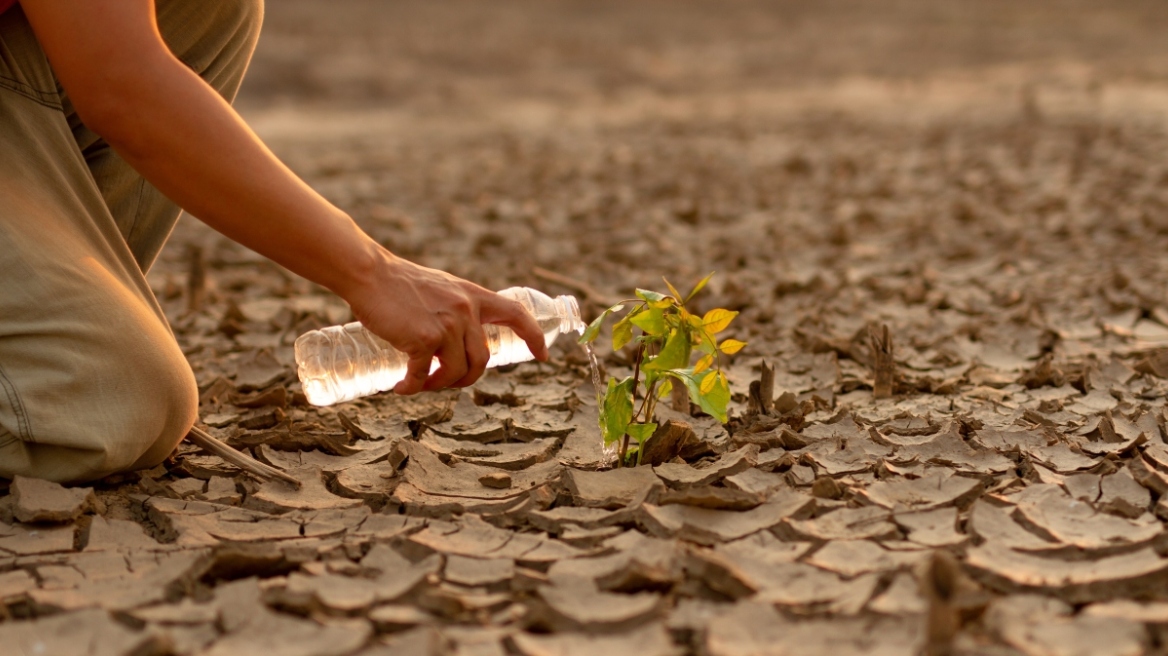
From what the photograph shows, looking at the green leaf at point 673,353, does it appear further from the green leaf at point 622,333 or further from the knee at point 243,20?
the knee at point 243,20

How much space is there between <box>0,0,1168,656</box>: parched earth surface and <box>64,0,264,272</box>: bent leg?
0.35m

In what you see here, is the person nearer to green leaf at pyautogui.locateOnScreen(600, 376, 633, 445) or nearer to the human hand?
the human hand

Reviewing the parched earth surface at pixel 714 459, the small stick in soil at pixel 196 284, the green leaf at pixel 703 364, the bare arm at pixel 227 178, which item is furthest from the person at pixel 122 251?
the small stick in soil at pixel 196 284

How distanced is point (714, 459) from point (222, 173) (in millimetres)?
873

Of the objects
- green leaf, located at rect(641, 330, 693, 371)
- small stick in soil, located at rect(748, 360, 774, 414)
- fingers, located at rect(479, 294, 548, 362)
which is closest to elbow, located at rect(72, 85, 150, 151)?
fingers, located at rect(479, 294, 548, 362)

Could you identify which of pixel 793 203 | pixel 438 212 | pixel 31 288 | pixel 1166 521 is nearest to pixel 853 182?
pixel 793 203

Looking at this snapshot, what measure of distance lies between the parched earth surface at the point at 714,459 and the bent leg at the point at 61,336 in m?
0.08

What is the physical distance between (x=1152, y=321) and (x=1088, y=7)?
55.2 ft

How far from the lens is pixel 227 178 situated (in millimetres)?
1505

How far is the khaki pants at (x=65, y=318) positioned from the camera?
5.31 feet

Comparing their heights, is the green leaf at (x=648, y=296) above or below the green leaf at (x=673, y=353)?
above

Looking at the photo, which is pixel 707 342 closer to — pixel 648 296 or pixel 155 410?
pixel 648 296

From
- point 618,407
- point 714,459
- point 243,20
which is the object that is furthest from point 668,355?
point 243,20

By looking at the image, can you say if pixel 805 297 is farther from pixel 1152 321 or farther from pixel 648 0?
pixel 648 0
